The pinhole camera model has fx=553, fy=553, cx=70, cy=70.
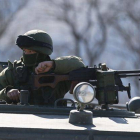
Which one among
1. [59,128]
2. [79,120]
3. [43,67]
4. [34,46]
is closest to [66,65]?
[43,67]

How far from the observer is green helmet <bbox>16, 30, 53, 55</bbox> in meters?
4.70

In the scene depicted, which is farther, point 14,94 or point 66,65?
point 66,65

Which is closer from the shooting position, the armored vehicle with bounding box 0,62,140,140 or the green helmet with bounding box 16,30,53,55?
the armored vehicle with bounding box 0,62,140,140

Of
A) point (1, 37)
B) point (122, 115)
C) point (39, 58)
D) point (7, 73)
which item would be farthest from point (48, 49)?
point (1, 37)

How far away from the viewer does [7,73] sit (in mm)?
4773

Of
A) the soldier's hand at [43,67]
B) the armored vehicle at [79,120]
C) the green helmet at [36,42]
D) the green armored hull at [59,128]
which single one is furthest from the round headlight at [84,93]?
the green helmet at [36,42]

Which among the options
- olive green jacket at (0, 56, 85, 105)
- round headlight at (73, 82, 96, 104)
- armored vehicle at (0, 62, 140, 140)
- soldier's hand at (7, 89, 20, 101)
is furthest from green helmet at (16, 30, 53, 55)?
round headlight at (73, 82, 96, 104)

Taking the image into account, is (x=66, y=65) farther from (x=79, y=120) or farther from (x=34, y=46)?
(x=79, y=120)

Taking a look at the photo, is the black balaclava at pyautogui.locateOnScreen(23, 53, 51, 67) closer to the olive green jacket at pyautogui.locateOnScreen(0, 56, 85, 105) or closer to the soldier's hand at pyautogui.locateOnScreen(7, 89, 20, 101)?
the olive green jacket at pyautogui.locateOnScreen(0, 56, 85, 105)

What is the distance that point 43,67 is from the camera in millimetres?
4359

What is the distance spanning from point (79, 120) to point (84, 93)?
168 millimetres

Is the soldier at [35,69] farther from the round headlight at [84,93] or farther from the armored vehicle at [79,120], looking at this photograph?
the round headlight at [84,93]

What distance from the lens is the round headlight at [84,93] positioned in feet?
10.6

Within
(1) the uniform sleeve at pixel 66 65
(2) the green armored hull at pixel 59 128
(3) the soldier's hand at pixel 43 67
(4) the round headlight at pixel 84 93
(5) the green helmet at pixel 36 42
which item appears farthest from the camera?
(5) the green helmet at pixel 36 42
